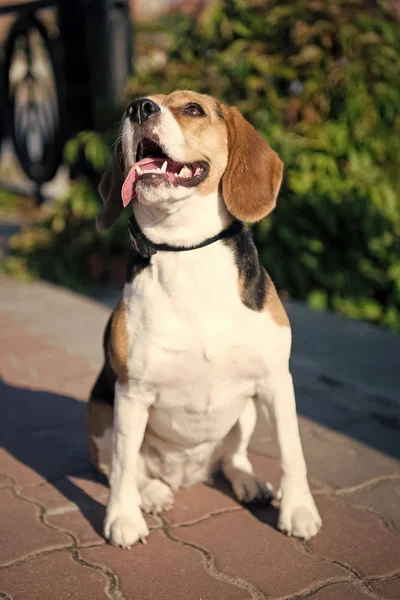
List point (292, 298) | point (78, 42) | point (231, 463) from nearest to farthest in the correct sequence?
point (231, 463) → point (292, 298) → point (78, 42)

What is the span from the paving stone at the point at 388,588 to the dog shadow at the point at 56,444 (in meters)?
0.53

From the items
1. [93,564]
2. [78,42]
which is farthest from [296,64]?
[93,564]

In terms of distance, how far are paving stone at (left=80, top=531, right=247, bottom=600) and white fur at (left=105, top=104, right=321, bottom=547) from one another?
0.07m

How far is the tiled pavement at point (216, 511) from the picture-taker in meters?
2.71

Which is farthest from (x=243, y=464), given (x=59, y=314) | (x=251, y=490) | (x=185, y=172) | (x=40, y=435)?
(x=59, y=314)

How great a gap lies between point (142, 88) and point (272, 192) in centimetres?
395

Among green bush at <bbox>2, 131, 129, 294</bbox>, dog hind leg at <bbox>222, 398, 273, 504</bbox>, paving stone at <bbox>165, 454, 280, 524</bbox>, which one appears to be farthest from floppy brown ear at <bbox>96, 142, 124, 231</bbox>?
green bush at <bbox>2, 131, 129, 294</bbox>

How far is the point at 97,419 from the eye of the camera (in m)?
3.30

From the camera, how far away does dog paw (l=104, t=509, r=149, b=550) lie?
2.93 m

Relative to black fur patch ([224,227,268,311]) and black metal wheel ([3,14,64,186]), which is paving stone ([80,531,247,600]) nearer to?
black fur patch ([224,227,268,311])

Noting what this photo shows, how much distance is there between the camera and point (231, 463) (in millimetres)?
3391

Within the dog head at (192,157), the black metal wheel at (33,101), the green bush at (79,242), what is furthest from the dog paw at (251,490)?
the black metal wheel at (33,101)

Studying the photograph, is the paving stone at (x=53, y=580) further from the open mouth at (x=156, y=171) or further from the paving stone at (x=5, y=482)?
the open mouth at (x=156, y=171)

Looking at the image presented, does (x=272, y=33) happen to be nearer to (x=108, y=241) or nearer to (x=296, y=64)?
(x=296, y=64)
